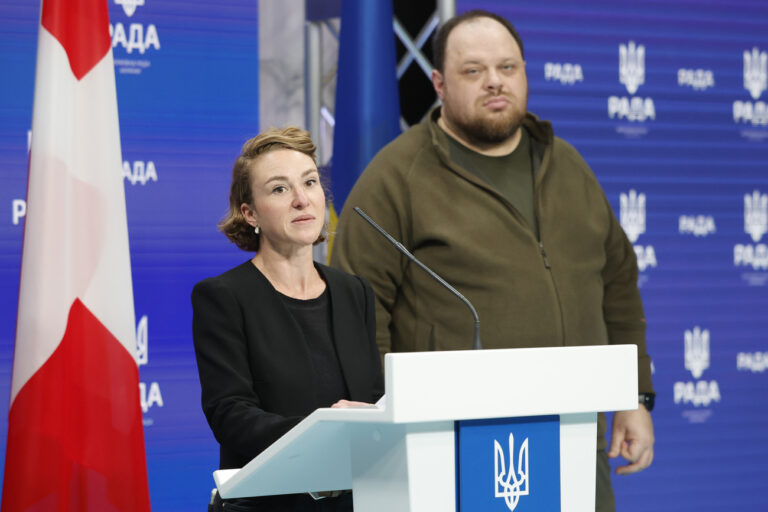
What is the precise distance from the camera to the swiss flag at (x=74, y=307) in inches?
109

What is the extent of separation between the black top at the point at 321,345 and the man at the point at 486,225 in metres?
0.77

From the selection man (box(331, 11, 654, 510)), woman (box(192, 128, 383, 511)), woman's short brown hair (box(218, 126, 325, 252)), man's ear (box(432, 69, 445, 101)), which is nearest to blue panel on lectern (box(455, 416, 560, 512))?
woman (box(192, 128, 383, 511))

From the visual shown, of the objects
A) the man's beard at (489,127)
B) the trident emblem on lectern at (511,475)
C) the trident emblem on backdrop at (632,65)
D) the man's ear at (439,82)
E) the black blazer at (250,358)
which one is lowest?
the trident emblem on lectern at (511,475)

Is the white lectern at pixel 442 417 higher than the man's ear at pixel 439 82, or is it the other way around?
the man's ear at pixel 439 82

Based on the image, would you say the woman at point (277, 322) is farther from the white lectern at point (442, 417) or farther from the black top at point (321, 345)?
the white lectern at point (442, 417)

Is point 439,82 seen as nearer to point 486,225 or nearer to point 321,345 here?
point 486,225

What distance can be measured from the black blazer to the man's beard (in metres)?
1.12

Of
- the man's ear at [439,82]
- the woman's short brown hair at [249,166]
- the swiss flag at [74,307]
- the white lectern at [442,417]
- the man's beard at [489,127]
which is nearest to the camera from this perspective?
the white lectern at [442,417]

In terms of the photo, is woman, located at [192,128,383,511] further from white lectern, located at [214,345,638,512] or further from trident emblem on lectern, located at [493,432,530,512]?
trident emblem on lectern, located at [493,432,530,512]

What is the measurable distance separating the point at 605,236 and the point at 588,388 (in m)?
1.69

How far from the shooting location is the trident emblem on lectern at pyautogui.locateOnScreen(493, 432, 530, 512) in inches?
52.8

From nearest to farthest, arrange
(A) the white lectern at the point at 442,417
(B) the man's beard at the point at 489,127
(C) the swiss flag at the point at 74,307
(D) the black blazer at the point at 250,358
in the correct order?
(A) the white lectern at the point at 442,417 → (D) the black blazer at the point at 250,358 → (C) the swiss flag at the point at 74,307 → (B) the man's beard at the point at 489,127

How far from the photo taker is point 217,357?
1876 millimetres

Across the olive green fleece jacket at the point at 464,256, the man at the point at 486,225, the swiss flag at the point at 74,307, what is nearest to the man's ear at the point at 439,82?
the man at the point at 486,225
